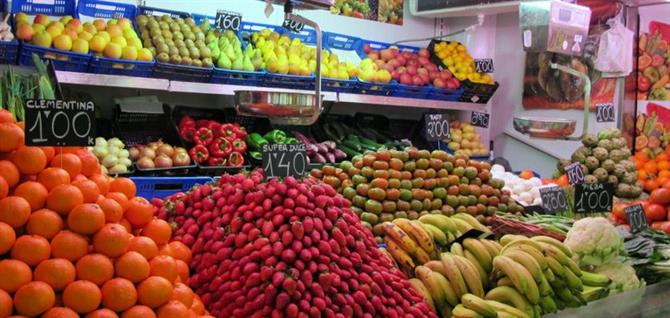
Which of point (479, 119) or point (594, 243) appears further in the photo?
point (479, 119)

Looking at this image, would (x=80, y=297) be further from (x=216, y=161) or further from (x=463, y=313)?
(x=216, y=161)

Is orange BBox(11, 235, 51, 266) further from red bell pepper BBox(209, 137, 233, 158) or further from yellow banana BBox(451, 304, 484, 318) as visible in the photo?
red bell pepper BBox(209, 137, 233, 158)

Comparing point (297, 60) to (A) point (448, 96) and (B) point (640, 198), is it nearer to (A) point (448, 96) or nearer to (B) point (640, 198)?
(A) point (448, 96)

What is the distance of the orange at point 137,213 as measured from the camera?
6.28 feet

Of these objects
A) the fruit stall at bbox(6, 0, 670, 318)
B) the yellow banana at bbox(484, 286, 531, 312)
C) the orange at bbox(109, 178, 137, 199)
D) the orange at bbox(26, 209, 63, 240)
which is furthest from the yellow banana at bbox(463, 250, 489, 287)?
the orange at bbox(26, 209, 63, 240)

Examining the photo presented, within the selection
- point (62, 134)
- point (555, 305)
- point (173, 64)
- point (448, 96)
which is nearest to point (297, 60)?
point (173, 64)

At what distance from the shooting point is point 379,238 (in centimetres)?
304

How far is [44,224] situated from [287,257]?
2.14 feet

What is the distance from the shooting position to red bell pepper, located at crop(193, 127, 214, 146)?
16.1ft

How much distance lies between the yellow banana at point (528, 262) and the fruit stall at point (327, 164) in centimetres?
1

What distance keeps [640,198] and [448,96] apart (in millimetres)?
2007

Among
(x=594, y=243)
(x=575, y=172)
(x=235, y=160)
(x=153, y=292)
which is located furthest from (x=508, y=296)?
(x=235, y=160)

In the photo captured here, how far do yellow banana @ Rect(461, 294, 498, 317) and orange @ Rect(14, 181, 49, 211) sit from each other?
1340 mm

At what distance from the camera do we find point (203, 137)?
16.2 ft
